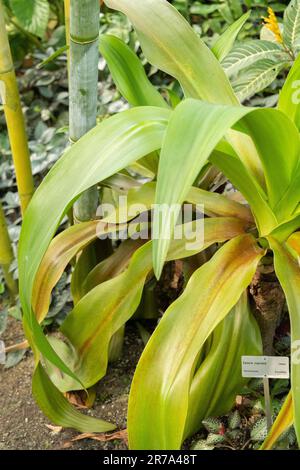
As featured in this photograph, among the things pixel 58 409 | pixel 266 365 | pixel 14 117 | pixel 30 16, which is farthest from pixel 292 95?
pixel 30 16

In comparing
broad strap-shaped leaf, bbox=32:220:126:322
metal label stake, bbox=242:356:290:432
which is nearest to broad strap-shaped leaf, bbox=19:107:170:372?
broad strap-shaped leaf, bbox=32:220:126:322

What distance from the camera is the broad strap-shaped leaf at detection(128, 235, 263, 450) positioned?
100 centimetres

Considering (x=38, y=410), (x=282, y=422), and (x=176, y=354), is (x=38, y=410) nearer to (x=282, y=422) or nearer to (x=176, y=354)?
(x=176, y=354)

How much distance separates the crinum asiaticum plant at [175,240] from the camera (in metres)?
0.91

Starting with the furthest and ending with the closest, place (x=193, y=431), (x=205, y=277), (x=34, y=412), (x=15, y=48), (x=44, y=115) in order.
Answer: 1. (x=15, y=48)
2. (x=44, y=115)
3. (x=34, y=412)
4. (x=193, y=431)
5. (x=205, y=277)

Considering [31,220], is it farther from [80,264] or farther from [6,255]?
[6,255]

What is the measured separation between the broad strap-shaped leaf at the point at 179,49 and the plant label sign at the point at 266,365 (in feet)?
1.41

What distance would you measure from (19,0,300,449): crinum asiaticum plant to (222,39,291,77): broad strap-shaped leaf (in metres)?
0.20

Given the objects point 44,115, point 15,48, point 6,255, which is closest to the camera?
point 6,255

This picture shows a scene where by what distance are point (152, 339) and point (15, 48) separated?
4.52 feet

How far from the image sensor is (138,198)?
1185 mm

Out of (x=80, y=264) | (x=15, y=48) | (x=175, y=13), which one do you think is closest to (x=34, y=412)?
(x=80, y=264)

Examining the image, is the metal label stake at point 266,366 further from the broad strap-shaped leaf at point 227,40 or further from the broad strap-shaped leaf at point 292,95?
the broad strap-shaped leaf at point 227,40

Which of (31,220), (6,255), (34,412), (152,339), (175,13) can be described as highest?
(175,13)
